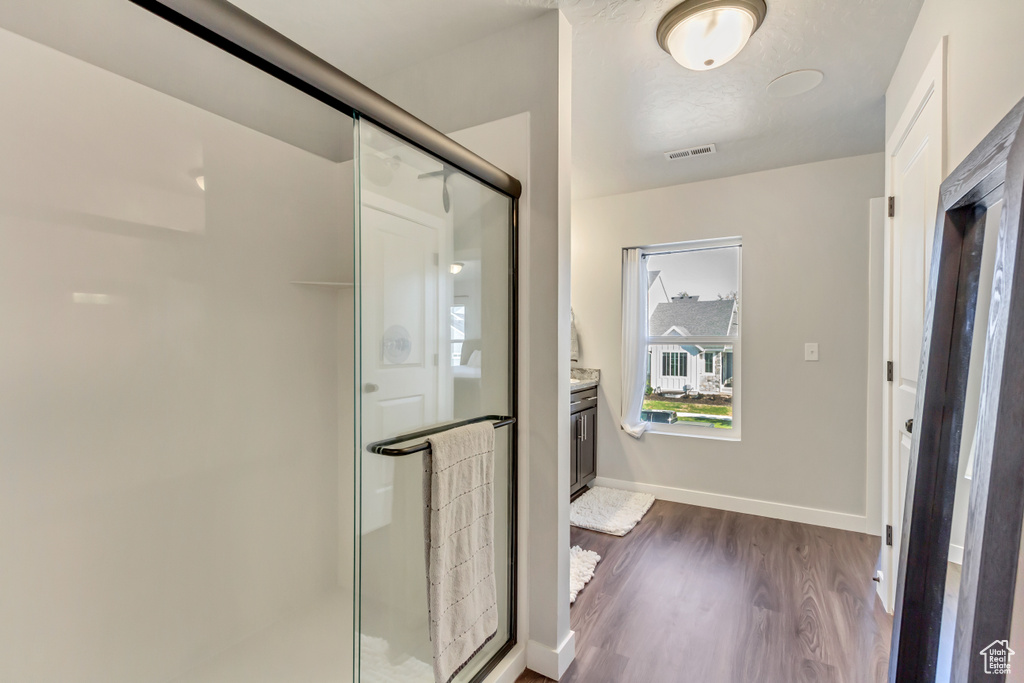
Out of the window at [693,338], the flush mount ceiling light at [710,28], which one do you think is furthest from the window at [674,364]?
the flush mount ceiling light at [710,28]

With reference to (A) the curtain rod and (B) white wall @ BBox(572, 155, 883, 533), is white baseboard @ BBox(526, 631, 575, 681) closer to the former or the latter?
(A) the curtain rod

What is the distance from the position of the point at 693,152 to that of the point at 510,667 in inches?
113

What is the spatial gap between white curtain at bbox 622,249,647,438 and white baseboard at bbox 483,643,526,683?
2161 millimetres

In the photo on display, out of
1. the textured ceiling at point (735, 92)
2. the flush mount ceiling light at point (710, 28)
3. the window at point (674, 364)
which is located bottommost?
the window at point (674, 364)

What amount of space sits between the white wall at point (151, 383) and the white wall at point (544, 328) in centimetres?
84

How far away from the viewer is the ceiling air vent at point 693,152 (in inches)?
110

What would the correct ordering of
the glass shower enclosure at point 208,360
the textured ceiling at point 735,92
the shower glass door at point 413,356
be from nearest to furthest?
the shower glass door at point 413,356 → the glass shower enclosure at point 208,360 → the textured ceiling at point 735,92

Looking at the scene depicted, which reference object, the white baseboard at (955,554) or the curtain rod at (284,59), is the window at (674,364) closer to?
the white baseboard at (955,554)

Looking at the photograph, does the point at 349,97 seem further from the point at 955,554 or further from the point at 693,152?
the point at 693,152

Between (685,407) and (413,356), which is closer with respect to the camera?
(413,356)

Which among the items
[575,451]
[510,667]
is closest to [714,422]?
[575,451]

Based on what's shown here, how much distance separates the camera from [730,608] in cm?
204

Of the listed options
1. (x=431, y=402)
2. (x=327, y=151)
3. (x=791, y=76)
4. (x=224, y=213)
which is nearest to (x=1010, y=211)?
(x=431, y=402)

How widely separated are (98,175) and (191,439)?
2.97 ft
